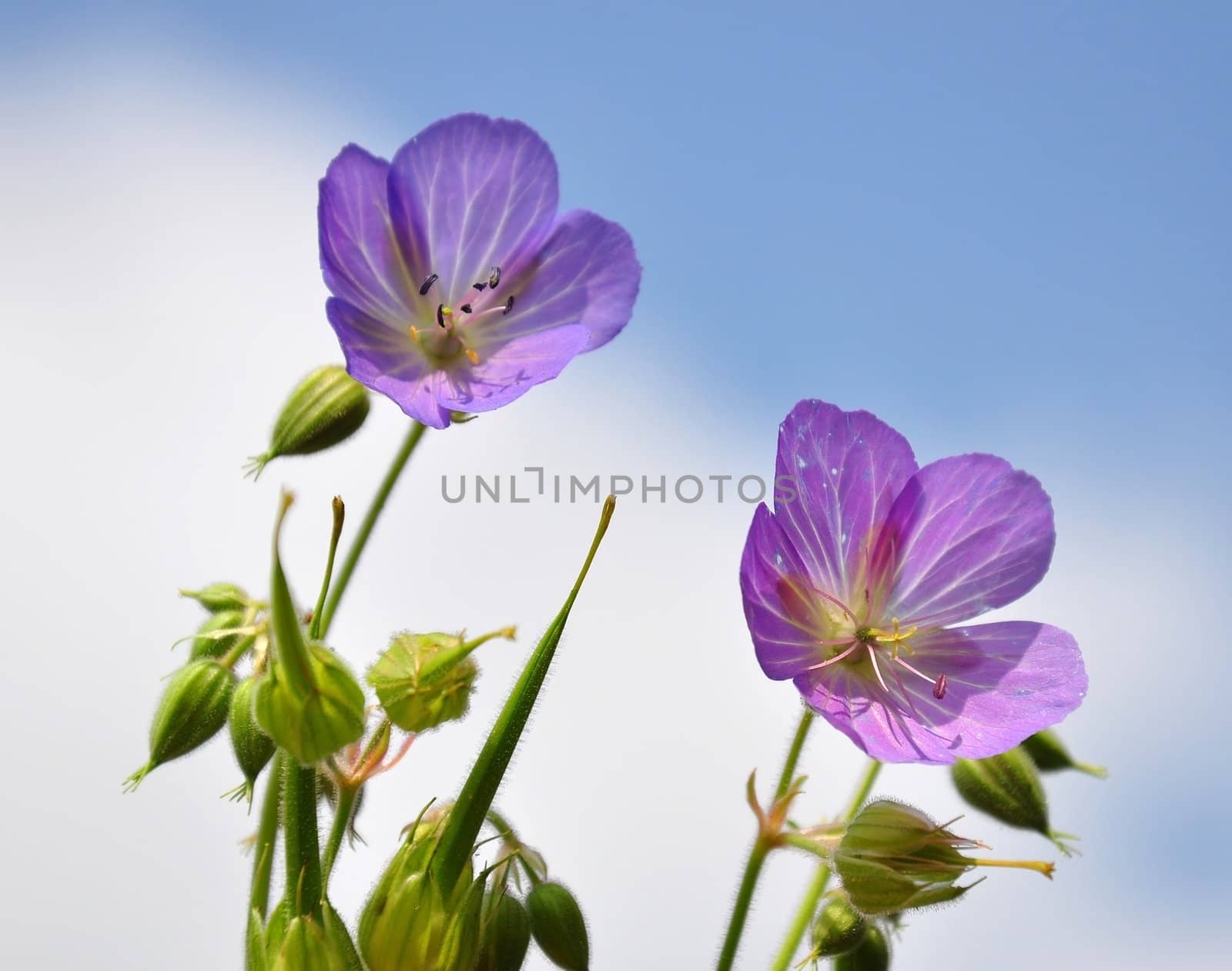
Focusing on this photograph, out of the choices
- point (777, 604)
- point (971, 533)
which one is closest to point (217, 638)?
point (777, 604)

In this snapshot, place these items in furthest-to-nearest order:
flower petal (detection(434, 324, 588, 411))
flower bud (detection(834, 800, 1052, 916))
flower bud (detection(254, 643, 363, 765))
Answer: flower petal (detection(434, 324, 588, 411)), flower bud (detection(834, 800, 1052, 916)), flower bud (detection(254, 643, 363, 765))

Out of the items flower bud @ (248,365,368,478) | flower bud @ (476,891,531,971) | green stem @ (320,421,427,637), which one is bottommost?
flower bud @ (476,891,531,971)

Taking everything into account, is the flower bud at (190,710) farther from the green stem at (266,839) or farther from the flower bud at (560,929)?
the flower bud at (560,929)

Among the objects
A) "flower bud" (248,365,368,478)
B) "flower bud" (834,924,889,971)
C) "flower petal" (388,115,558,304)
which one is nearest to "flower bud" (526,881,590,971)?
"flower bud" (834,924,889,971)

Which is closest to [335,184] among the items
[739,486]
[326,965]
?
[739,486]

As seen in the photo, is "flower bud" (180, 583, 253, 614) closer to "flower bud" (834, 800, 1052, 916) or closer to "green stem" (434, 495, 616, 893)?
"green stem" (434, 495, 616, 893)

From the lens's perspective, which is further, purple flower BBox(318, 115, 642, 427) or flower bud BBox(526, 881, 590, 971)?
purple flower BBox(318, 115, 642, 427)
